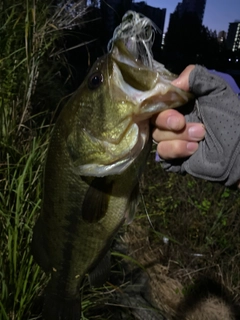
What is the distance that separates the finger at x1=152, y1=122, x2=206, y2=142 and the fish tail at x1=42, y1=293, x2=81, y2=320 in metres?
0.84

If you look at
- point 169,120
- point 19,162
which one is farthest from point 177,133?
point 19,162

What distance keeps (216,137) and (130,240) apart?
9.59 ft

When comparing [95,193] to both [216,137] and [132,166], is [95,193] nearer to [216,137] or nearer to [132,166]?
[132,166]

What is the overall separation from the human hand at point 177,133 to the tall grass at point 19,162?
1.10m

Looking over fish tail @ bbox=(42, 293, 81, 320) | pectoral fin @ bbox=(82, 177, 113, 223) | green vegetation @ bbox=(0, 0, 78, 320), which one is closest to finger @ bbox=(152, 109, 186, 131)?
pectoral fin @ bbox=(82, 177, 113, 223)

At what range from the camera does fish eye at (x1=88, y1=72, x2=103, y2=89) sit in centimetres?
130

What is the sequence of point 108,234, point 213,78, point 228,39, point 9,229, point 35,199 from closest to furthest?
point 213,78 → point 108,234 → point 9,229 → point 35,199 → point 228,39

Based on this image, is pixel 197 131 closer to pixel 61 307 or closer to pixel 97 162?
pixel 97 162

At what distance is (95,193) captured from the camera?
4.78 feet

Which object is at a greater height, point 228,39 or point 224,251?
point 228,39

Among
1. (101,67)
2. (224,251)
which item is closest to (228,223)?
(224,251)

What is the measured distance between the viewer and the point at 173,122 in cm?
136

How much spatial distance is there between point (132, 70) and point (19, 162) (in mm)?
1573

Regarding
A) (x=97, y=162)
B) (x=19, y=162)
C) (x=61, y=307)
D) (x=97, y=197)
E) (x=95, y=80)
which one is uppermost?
(x=95, y=80)
